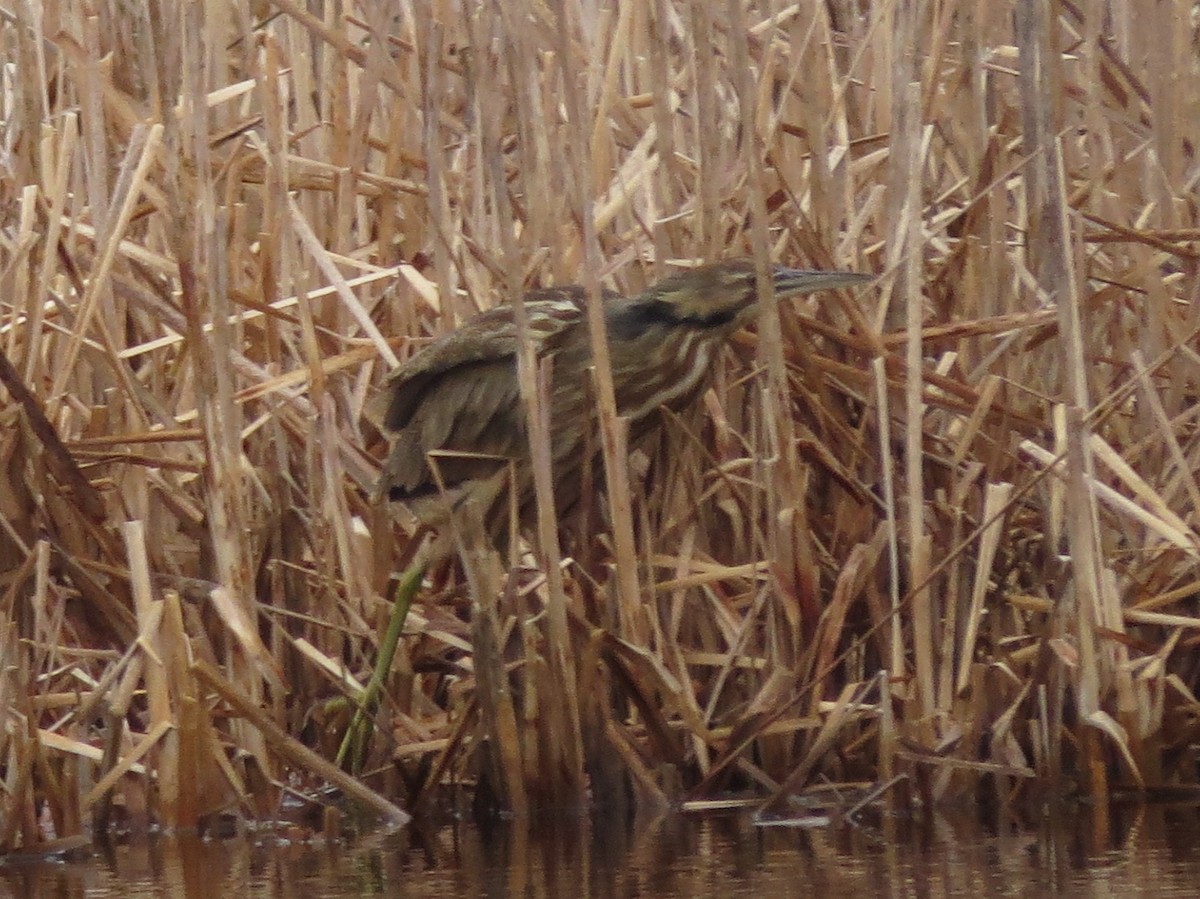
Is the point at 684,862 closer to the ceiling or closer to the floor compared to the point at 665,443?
closer to the floor

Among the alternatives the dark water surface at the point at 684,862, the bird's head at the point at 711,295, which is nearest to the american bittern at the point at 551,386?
the bird's head at the point at 711,295

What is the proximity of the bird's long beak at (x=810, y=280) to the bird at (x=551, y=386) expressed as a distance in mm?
97

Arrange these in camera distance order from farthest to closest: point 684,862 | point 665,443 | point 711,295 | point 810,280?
point 665,443 < point 711,295 < point 810,280 < point 684,862

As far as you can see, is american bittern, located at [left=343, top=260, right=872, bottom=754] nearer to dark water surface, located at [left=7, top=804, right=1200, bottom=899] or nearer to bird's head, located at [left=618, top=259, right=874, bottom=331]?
bird's head, located at [left=618, top=259, right=874, bottom=331]

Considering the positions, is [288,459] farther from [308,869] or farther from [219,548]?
[308,869]

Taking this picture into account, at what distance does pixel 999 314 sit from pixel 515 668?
91cm

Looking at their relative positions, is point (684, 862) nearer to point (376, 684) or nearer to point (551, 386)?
point (376, 684)

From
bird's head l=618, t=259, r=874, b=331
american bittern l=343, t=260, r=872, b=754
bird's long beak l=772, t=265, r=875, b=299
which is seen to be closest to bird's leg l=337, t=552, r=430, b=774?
american bittern l=343, t=260, r=872, b=754

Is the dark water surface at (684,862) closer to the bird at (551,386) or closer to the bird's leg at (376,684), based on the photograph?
the bird's leg at (376,684)

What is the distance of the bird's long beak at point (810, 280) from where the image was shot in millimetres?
3205

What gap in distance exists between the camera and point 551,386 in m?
3.51

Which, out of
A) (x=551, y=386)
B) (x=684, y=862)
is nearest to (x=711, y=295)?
(x=551, y=386)

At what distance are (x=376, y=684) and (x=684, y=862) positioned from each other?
2.24 ft

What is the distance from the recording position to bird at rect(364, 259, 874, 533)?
11.1 feet
